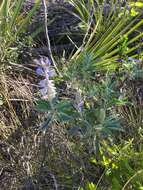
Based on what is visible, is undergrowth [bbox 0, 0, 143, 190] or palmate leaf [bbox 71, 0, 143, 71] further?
palmate leaf [bbox 71, 0, 143, 71]

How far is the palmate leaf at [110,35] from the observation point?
2.78 metres

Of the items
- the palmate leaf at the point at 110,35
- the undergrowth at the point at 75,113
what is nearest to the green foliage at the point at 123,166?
the undergrowth at the point at 75,113

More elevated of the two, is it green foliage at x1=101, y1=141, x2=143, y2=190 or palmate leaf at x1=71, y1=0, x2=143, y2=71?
palmate leaf at x1=71, y1=0, x2=143, y2=71

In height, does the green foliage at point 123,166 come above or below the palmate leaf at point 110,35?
below


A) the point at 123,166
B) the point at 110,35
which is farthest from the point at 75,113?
the point at 110,35

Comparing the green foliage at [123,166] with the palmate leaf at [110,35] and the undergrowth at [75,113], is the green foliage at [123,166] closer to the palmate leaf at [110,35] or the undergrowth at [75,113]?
the undergrowth at [75,113]

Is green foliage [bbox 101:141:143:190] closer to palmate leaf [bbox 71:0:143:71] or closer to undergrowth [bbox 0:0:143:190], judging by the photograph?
undergrowth [bbox 0:0:143:190]

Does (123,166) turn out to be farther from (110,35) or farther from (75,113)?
(110,35)

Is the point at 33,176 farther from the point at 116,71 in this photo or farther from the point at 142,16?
the point at 142,16

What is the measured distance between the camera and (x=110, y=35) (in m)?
2.88

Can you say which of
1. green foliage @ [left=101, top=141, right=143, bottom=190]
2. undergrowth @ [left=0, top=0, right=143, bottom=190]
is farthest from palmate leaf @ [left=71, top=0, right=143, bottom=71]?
green foliage @ [left=101, top=141, right=143, bottom=190]

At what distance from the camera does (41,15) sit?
10.3 ft

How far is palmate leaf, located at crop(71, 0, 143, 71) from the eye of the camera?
278cm

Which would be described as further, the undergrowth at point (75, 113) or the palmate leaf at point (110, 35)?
the palmate leaf at point (110, 35)
